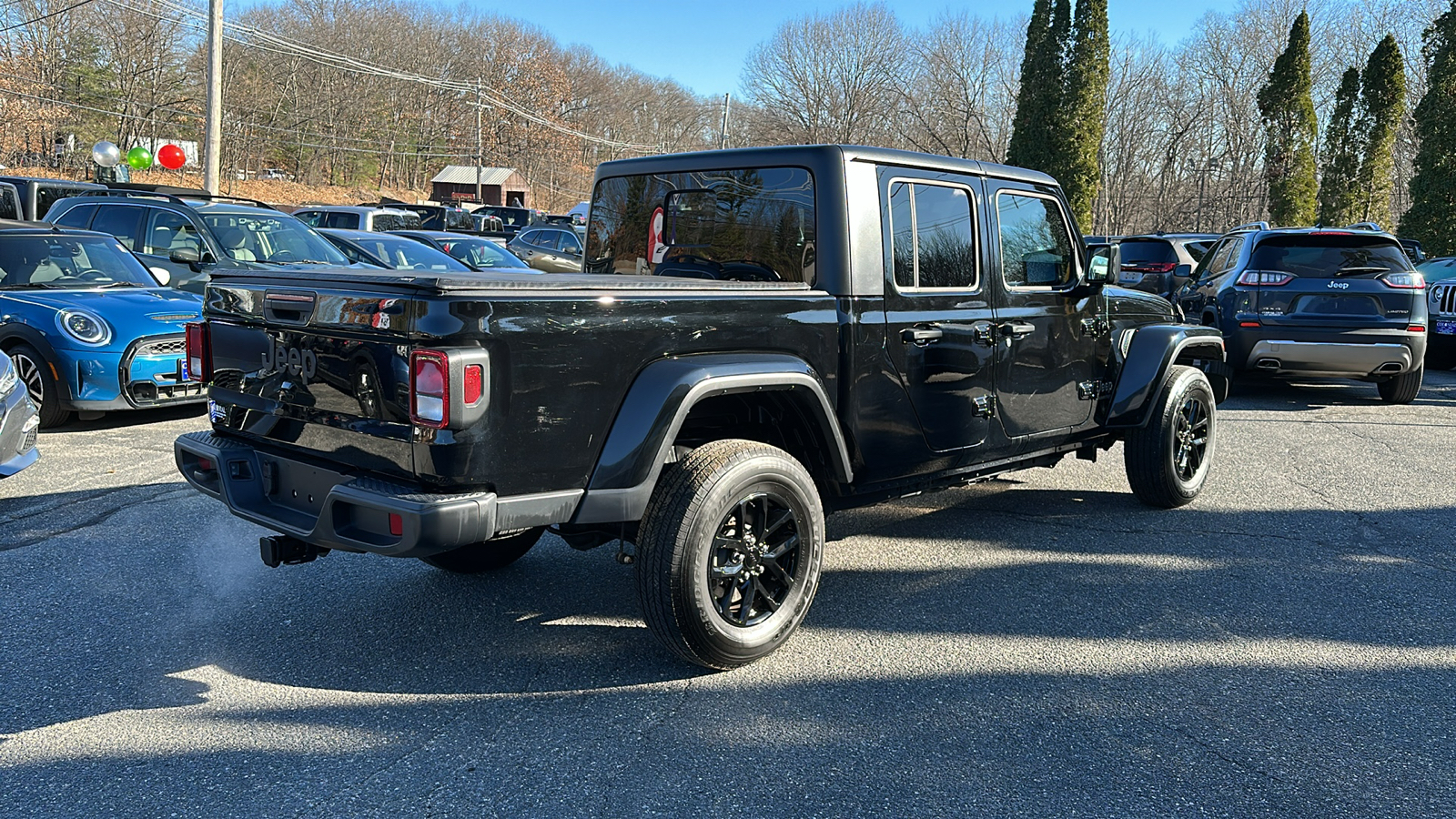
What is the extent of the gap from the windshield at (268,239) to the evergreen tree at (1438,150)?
737 inches

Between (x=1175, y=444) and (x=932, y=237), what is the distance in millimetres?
2400

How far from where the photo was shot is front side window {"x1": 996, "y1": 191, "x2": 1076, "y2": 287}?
16.8 feet

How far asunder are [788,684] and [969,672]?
68 centimetres

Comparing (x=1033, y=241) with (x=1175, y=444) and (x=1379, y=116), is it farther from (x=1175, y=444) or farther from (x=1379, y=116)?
(x=1379, y=116)

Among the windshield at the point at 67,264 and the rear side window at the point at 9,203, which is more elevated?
the rear side window at the point at 9,203

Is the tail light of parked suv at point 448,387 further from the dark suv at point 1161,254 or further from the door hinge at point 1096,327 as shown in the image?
the dark suv at point 1161,254

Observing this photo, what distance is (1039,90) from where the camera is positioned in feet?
86.4

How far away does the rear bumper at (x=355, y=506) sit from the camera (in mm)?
3156

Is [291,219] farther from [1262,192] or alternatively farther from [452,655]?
[1262,192]

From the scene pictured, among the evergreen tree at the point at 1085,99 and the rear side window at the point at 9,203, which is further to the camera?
the evergreen tree at the point at 1085,99

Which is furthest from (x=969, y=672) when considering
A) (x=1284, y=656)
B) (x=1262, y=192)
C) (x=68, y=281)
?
(x=1262, y=192)

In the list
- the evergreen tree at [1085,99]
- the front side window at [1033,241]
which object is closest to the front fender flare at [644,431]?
the front side window at [1033,241]

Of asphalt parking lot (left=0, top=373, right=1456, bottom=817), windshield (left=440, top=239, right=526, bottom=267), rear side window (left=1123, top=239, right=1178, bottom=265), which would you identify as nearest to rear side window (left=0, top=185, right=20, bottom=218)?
windshield (left=440, top=239, right=526, bottom=267)

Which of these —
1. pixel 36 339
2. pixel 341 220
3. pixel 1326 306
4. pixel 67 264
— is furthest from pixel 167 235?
pixel 1326 306
